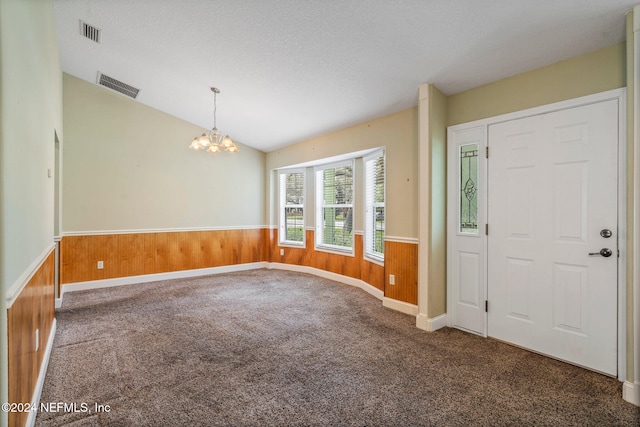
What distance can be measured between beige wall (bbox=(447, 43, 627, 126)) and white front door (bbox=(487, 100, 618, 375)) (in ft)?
0.46

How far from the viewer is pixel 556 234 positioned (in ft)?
8.78

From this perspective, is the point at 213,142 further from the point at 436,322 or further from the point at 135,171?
the point at 436,322

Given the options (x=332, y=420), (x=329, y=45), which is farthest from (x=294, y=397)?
(x=329, y=45)

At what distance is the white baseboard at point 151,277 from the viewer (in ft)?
15.6

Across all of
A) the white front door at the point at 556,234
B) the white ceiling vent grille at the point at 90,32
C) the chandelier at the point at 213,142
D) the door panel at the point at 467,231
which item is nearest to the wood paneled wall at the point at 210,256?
the door panel at the point at 467,231

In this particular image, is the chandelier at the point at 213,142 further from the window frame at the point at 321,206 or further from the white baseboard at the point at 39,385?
the white baseboard at the point at 39,385

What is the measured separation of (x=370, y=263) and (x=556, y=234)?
2.50 m

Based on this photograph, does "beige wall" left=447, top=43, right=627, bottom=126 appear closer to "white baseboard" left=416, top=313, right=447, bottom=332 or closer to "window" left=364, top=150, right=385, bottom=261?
"window" left=364, top=150, right=385, bottom=261

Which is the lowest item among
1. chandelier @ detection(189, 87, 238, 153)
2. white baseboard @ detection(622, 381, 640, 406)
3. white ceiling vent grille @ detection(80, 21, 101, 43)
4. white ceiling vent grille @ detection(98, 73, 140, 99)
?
white baseboard @ detection(622, 381, 640, 406)

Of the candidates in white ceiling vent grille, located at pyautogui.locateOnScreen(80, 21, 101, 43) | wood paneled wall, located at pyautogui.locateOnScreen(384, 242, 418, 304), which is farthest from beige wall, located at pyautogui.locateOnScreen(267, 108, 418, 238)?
white ceiling vent grille, located at pyautogui.locateOnScreen(80, 21, 101, 43)

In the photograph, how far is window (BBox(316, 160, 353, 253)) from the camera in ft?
17.8

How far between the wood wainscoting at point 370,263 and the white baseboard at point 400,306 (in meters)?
0.04

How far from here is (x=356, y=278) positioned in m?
5.16

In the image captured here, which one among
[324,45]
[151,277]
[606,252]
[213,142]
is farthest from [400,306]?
[151,277]
